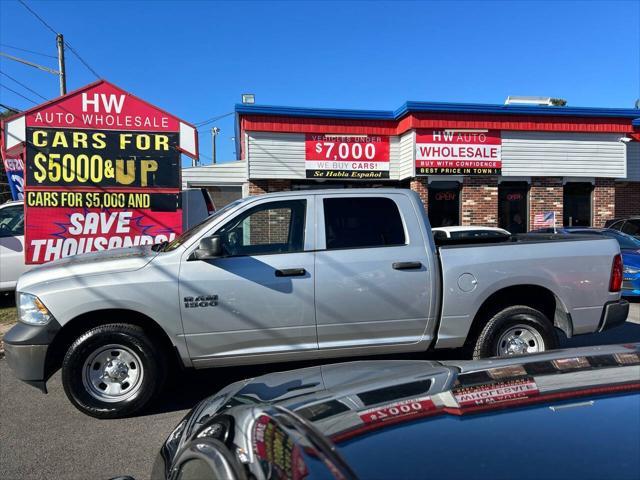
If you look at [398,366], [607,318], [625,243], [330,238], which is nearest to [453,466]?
[398,366]

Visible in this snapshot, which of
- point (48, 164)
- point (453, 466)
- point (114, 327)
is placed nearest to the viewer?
point (453, 466)

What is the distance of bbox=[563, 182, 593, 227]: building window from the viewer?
52.8 feet

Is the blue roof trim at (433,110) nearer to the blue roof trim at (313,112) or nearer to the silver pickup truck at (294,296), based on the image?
the blue roof trim at (313,112)

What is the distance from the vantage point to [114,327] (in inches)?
163

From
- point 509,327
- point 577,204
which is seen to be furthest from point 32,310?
point 577,204

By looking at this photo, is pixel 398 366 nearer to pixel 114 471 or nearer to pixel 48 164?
pixel 114 471

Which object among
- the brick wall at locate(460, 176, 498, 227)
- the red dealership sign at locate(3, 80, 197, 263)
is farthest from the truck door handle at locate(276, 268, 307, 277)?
the brick wall at locate(460, 176, 498, 227)

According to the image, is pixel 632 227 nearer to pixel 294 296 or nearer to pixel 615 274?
pixel 615 274

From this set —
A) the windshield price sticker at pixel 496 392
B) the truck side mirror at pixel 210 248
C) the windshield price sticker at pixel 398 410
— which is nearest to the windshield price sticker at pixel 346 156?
the truck side mirror at pixel 210 248

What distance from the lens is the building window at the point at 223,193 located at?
15.3m

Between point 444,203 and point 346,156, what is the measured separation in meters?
3.42

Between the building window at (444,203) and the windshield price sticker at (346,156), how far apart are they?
1.69 metres

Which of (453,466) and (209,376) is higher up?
(453,466)

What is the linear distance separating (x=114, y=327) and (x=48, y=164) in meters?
3.91
